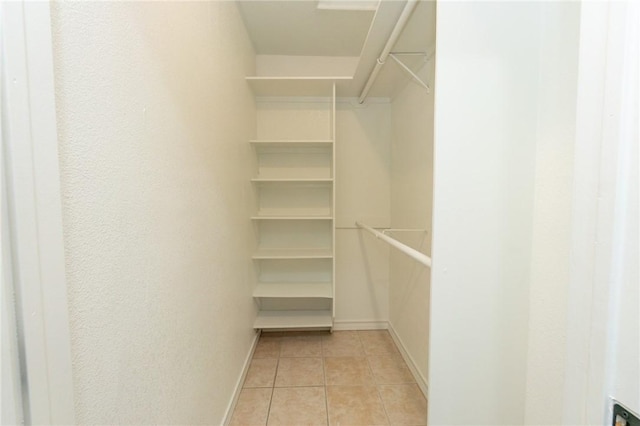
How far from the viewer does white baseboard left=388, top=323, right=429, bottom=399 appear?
1.87 meters

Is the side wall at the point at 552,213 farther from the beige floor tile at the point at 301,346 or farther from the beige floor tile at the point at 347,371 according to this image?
the beige floor tile at the point at 301,346

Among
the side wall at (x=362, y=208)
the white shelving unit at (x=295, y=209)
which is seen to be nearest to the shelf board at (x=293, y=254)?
the white shelving unit at (x=295, y=209)

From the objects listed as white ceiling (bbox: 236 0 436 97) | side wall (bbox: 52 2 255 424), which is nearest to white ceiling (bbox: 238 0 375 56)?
white ceiling (bbox: 236 0 436 97)

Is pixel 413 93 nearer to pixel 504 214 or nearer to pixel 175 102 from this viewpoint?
pixel 504 214

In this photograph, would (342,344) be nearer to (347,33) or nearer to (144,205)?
(144,205)

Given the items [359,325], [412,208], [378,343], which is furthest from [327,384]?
[412,208]

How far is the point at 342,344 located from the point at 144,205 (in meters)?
2.15

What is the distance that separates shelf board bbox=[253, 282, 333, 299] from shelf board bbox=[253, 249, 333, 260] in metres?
0.30

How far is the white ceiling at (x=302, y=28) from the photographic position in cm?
193

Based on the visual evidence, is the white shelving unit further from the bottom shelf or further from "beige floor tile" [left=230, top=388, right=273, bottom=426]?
Result: "beige floor tile" [left=230, top=388, right=273, bottom=426]

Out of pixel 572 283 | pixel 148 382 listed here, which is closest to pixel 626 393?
pixel 572 283

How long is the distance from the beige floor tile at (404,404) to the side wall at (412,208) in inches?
5.2

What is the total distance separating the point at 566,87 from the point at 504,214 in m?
0.39

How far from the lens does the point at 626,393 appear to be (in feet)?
1.29
